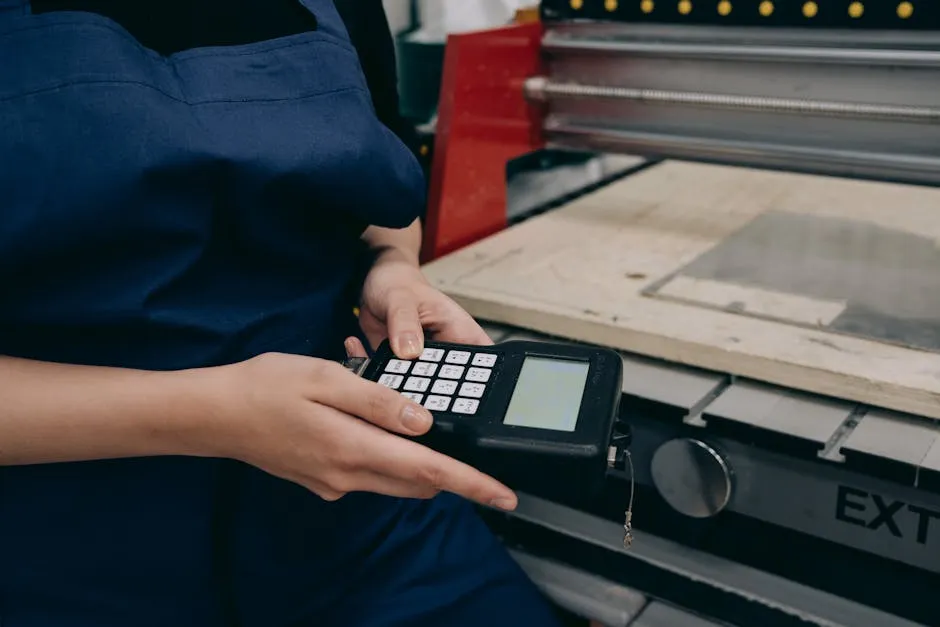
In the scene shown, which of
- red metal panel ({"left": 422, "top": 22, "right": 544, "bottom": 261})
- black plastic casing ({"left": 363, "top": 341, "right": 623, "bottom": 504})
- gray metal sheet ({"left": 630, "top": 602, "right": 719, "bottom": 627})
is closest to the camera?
black plastic casing ({"left": 363, "top": 341, "right": 623, "bottom": 504})

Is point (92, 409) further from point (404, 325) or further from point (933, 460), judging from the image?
point (933, 460)

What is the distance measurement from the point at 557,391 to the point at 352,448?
0.55ft

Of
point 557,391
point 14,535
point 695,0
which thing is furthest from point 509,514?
point 695,0

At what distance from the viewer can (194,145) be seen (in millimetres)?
676

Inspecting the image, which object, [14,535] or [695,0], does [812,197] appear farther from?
[14,535]

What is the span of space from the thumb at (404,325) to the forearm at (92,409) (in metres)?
0.17

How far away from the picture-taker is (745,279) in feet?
3.34

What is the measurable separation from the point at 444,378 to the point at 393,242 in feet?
1.03

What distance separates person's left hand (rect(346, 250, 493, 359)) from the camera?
2.59 ft

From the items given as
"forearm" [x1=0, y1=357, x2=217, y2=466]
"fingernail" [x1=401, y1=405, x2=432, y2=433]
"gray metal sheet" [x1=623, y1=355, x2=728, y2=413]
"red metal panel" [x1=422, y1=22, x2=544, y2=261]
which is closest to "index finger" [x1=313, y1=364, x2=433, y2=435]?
"fingernail" [x1=401, y1=405, x2=432, y2=433]

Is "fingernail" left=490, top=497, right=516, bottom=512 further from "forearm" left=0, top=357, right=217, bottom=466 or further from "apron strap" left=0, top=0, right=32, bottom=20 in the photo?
"apron strap" left=0, top=0, right=32, bottom=20

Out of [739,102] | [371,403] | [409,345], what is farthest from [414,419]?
[739,102]

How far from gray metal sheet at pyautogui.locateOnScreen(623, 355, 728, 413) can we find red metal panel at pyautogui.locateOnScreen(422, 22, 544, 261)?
1.38 ft

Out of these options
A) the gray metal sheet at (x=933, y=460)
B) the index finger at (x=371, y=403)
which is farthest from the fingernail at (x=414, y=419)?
the gray metal sheet at (x=933, y=460)
